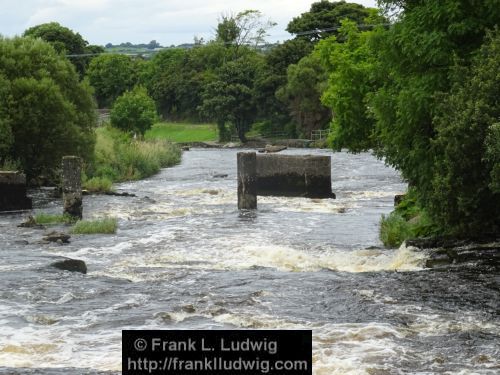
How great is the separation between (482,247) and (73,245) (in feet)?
35.8

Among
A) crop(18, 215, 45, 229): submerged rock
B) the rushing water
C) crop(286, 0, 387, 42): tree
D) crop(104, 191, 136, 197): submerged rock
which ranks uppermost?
crop(286, 0, 387, 42): tree

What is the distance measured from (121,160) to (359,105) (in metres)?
22.3

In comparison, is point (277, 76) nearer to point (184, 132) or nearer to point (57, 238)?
point (184, 132)

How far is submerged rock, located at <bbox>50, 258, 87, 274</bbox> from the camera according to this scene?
19478 millimetres

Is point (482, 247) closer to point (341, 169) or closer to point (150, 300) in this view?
point (150, 300)

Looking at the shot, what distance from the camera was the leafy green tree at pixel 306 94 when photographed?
76188 millimetres

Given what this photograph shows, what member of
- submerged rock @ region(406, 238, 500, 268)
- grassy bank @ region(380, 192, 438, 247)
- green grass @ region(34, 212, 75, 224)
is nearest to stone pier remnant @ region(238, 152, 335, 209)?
grassy bank @ region(380, 192, 438, 247)

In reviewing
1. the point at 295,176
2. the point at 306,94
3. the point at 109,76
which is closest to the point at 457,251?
the point at 295,176

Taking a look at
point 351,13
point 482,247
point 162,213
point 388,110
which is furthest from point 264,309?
point 351,13

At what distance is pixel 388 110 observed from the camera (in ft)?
72.1

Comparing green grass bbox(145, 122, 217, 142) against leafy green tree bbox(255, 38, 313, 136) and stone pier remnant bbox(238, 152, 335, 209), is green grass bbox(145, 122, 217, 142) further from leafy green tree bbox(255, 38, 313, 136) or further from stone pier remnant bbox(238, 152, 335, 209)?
stone pier remnant bbox(238, 152, 335, 209)

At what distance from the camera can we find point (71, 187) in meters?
29.4

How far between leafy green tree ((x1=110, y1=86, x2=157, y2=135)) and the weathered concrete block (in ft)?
93.1

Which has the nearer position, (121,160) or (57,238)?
(57,238)
